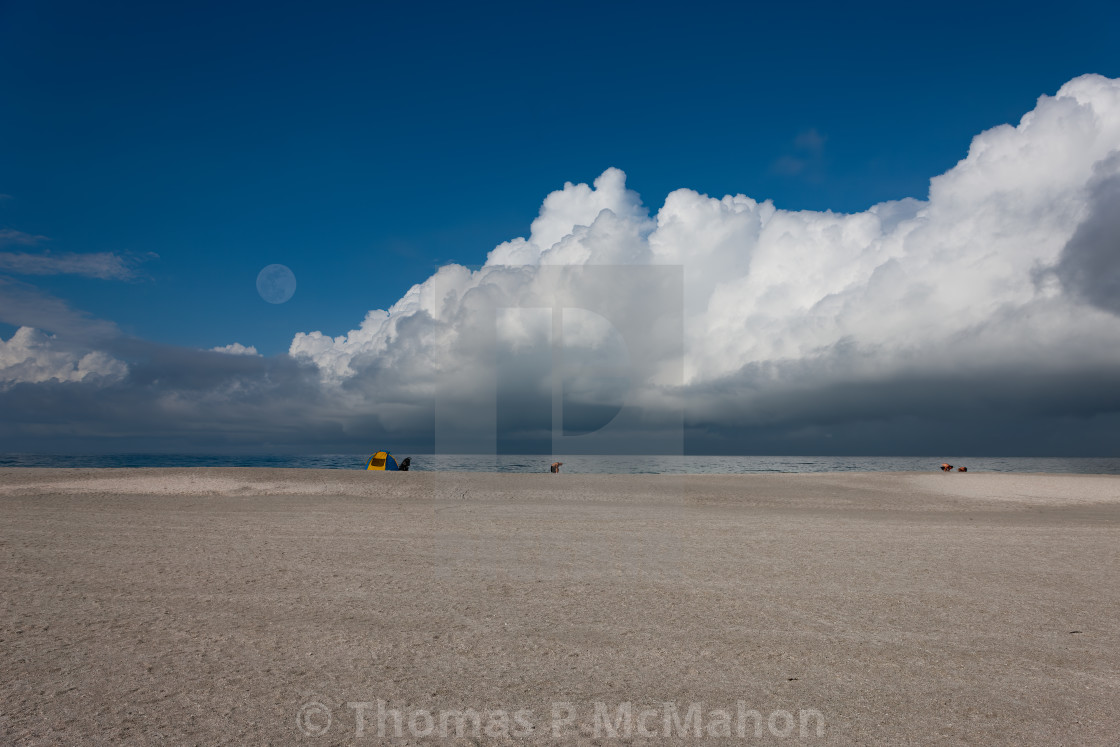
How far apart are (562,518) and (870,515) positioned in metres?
9.74

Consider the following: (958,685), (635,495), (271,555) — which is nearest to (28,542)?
(271,555)

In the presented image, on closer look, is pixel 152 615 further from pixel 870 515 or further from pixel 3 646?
pixel 870 515

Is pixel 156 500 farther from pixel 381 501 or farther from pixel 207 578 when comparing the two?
pixel 207 578

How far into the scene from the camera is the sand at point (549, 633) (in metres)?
4.79

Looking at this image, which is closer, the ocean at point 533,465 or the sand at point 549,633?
the sand at point 549,633

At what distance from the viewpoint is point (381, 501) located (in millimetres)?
20562

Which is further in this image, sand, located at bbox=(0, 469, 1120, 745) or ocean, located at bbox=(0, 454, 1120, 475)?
ocean, located at bbox=(0, 454, 1120, 475)

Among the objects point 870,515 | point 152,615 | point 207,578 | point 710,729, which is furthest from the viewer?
point 870,515

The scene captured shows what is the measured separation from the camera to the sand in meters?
4.79

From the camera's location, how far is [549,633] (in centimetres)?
687

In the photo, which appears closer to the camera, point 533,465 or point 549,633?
point 549,633

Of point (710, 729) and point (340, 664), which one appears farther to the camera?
point (340, 664)

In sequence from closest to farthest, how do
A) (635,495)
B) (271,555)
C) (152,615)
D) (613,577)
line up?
1. (152,615)
2. (613,577)
3. (271,555)
4. (635,495)

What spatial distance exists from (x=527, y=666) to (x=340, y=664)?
5.78 ft
